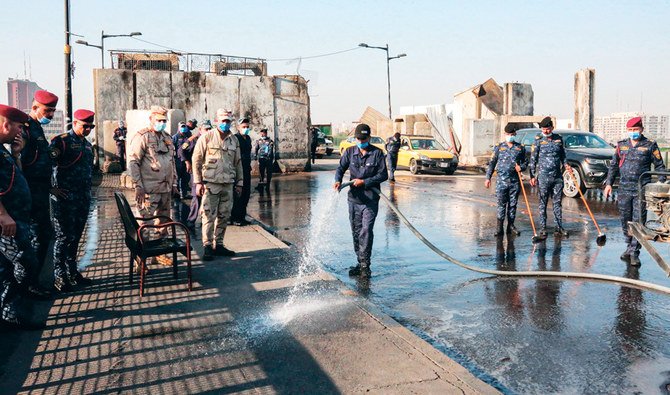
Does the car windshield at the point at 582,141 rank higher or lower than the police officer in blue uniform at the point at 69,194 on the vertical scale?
higher

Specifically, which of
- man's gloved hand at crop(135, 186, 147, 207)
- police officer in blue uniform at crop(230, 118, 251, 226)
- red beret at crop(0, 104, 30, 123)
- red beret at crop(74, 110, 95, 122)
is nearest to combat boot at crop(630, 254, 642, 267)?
police officer in blue uniform at crop(230, 118, 251, 226)

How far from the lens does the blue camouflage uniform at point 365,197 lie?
702cm

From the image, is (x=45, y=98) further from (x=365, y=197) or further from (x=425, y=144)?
(x=425, y=144)

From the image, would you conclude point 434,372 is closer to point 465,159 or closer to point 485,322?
point 485,322

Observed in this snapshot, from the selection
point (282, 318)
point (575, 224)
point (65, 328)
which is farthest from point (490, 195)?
point (65, 328)

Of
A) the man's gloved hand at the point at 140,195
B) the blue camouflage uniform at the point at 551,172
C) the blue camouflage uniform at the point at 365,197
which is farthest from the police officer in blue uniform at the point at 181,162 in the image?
the blue camouflage uniform at the point at 551,172

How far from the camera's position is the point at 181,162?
45.5 feet

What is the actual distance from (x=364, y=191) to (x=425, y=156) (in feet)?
54.7

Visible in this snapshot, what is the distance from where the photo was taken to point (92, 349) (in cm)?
454

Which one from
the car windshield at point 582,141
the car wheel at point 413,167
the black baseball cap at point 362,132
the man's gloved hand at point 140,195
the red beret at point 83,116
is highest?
the car windshield at point 582,141

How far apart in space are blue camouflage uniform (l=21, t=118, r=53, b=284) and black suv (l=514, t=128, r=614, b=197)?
13.1 meters

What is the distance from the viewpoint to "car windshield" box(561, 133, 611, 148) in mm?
16922

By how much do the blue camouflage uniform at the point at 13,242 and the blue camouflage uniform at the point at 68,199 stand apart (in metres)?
1.10

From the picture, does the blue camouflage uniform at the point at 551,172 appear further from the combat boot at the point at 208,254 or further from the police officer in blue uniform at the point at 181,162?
the police officer in blue uniform at the point at 181,162
